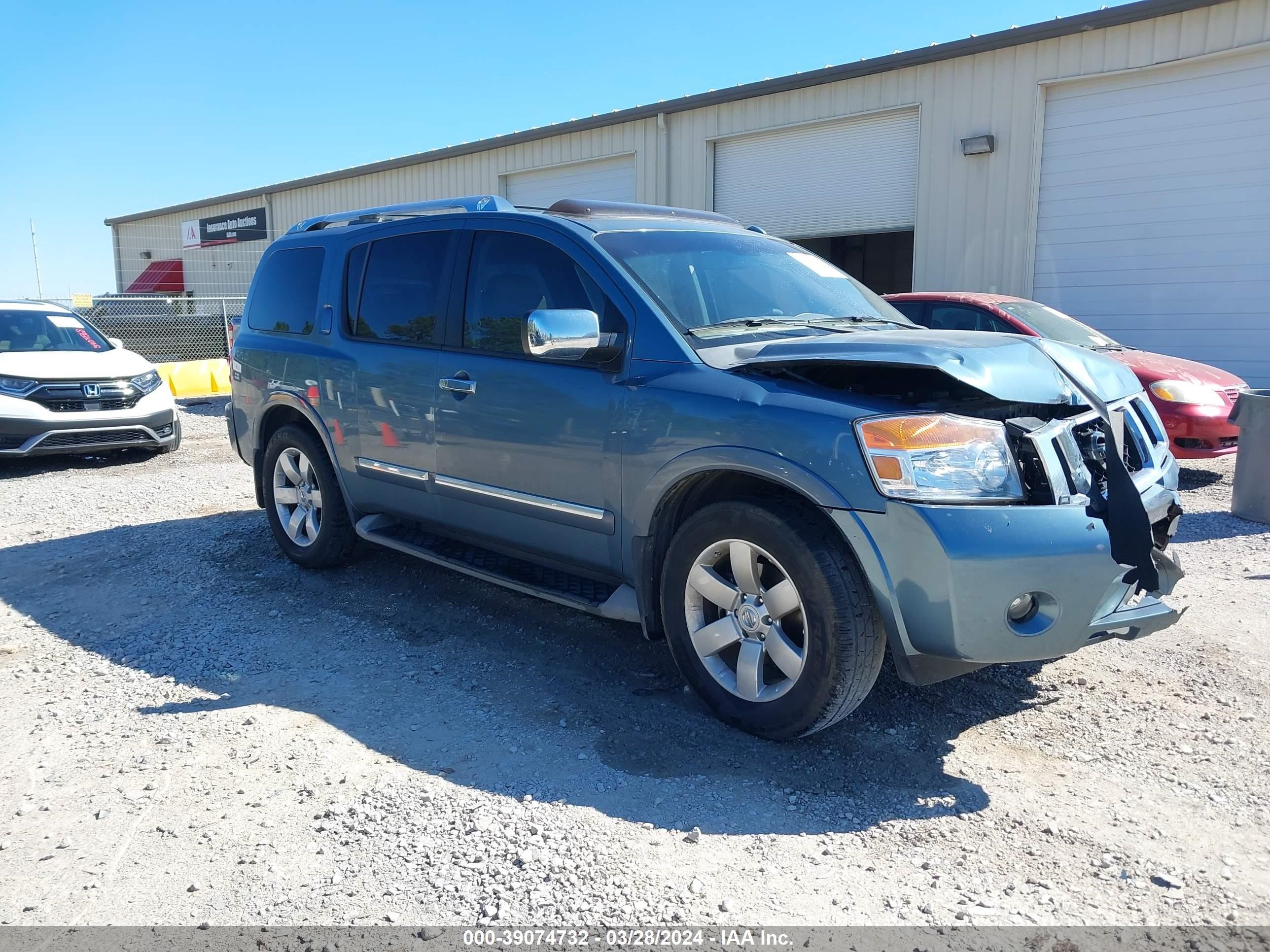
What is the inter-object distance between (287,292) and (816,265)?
3.17 metres

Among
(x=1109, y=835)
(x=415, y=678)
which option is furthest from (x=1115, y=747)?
(x=415, y=678)

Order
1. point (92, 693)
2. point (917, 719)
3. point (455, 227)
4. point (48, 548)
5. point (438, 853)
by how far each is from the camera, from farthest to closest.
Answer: point (48, 548) < point (455, 227) < point (92, 693) < point (917, 719) < point (438, 853)

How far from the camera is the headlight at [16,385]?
8.89 meters

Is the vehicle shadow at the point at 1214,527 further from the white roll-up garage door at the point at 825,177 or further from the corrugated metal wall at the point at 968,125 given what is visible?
the white roll-up garage door at the point at 825,177

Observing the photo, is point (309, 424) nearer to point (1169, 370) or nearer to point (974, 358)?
point (974, 358)

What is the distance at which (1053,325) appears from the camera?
340 inches

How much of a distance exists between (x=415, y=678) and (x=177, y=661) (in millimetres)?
1156

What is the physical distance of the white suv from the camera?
352 inches

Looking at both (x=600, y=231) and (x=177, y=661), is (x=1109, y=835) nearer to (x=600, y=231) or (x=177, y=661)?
(x=600, y=231)

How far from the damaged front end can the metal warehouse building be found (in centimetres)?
970

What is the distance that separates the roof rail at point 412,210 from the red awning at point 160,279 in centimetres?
3164

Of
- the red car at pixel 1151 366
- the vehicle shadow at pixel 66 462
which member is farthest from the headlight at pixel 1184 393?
the vehicle shadow at pixel 66 462

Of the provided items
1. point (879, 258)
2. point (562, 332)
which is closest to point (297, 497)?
point (562, 332)

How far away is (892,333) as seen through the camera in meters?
3.79
